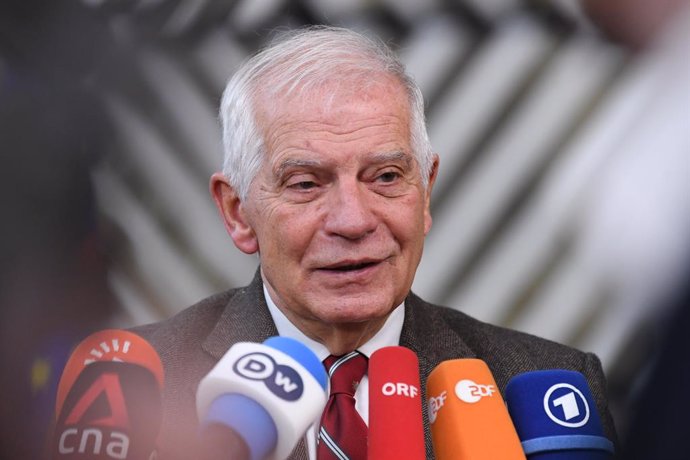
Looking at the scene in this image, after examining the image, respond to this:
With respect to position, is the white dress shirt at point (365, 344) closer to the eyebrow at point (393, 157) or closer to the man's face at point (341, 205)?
the man's face at point (341, 205)

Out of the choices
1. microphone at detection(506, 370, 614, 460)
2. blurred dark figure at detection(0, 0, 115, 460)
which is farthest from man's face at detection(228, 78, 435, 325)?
microphone at detection(506, 370, 614, 460)

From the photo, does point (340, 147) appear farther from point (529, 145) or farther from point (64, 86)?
point (529, 145)

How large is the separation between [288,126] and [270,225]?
7.2 inches

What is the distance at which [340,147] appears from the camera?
1.48 m

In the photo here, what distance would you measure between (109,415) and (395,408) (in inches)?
11.3

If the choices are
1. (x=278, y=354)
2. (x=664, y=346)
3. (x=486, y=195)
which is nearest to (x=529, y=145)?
(x=486, y=195)

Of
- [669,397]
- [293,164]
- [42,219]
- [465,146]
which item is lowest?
[42,219]

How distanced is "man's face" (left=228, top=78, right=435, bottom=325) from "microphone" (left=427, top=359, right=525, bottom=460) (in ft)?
1.61

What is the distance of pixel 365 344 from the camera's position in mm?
1639

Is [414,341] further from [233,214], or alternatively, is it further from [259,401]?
[259,401]

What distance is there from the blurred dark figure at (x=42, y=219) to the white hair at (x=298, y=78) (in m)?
0.29

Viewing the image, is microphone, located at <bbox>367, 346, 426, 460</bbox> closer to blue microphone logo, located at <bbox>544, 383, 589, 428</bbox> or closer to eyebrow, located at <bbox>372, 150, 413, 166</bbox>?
blue microphone logo, located at <bbox>544, 383, 589, 428</bbox>

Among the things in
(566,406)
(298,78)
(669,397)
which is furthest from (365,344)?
(669,397)

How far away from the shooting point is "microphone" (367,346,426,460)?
2.85 ft
